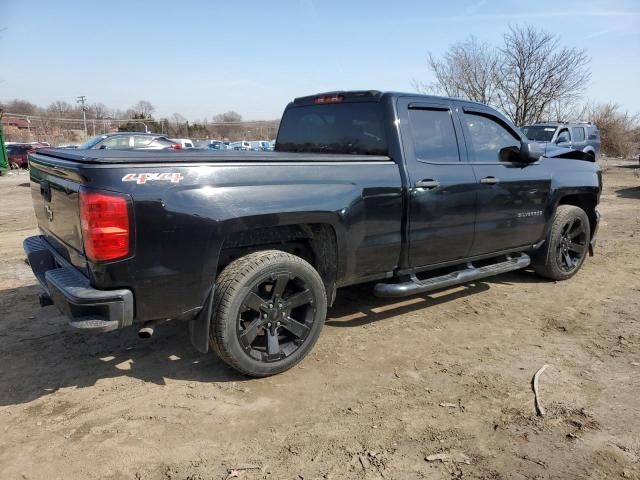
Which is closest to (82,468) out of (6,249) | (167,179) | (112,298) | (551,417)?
(112,298)

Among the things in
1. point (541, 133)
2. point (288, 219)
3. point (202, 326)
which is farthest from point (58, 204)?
point (541, 133)

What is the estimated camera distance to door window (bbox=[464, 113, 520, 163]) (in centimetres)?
455

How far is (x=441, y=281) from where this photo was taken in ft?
13.9

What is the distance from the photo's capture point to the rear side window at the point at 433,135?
4.08 meters

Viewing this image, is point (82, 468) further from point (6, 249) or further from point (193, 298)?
point (6, 249)

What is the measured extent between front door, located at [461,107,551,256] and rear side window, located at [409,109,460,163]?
23cm

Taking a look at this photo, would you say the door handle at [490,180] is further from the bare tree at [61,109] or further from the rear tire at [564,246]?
the bare tree at [61,109]

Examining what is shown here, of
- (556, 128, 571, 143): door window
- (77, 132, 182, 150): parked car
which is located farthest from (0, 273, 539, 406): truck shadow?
(556, 128, 571, 143): door window

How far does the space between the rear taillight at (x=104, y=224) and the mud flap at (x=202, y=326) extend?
62cm

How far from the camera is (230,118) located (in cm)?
9956

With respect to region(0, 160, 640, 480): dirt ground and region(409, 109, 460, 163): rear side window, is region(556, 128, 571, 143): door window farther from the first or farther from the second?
region(409, 109, 460, 163): rear side window

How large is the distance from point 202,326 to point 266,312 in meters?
0.44

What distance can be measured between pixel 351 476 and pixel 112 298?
5.17 ft

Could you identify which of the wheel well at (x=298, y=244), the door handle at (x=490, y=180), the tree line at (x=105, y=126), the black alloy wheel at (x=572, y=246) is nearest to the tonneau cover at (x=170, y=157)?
the wheel well at (x=298, y=244)
